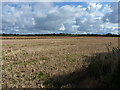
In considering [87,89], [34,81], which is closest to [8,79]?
[34,81]

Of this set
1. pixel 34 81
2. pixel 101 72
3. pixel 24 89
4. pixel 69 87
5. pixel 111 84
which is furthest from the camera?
pixel 34 81

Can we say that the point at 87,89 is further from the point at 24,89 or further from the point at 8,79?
the point at 8,79

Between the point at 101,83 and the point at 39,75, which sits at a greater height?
the point at 101,83

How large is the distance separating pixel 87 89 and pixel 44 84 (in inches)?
88.3

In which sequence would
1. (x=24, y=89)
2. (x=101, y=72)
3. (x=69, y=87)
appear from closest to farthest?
(x=69, y=87) → (x=101, y=72) → (x=24, y=89)

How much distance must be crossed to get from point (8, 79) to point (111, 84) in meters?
5.04

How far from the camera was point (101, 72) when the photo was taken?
237 inches

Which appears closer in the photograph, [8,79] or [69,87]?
[69,87]

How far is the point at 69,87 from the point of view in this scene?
5637 millimetres

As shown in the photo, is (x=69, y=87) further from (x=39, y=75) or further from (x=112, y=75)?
(x=39, y=75)

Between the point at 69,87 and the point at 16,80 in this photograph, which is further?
the point at 16,80

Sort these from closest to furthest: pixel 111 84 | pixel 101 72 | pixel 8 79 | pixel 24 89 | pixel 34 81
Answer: pixel 111 84
pixel 101 72
pixel 24 89
pixel 34 81
pixel 8 79

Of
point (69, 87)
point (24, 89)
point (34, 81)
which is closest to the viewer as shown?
point (69, 87)

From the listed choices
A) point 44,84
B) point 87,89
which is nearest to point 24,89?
point 44,84
